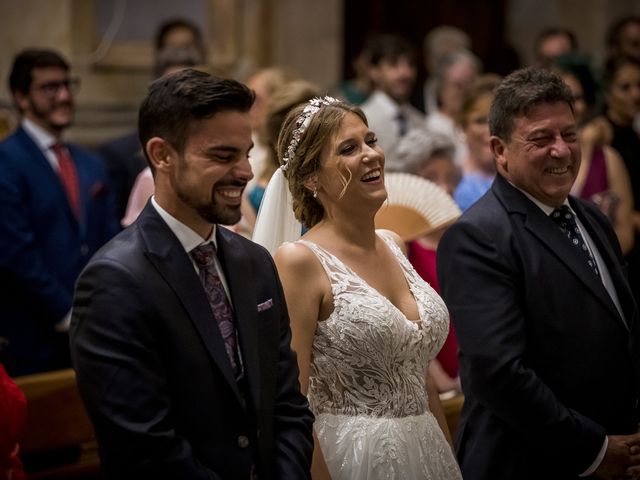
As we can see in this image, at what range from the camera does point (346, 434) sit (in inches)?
131

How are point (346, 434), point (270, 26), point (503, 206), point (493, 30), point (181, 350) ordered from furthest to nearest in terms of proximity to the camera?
point (493, 30) < point (270, 26) < point (503, 206) < point (346, 434) < point (181, 350)

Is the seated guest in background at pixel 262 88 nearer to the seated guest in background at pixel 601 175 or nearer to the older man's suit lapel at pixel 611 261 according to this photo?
the seated guest in background at pixel 601 175

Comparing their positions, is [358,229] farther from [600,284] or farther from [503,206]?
[600,284]

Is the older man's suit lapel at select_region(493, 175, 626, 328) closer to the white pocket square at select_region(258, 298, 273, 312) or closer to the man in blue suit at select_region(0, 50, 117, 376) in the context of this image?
the white pocket square at select_region(258, 298, 273, 312)

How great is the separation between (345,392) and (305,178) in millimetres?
639

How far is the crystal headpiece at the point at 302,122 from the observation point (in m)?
3.47

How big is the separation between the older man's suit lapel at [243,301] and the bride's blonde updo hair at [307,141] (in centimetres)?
66

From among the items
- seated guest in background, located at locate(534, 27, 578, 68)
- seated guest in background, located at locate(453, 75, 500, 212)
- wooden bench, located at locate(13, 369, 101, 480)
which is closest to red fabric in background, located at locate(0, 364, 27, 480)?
wooden bench, located at locate(13, 369, 101, 480)

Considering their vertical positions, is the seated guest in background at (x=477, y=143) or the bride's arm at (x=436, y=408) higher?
the seated guest in background at (x=477, y=143)

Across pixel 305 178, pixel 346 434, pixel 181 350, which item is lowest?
pixel 346 434

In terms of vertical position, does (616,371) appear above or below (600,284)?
below

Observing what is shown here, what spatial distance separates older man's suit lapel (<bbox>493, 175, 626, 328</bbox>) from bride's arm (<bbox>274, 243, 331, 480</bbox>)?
0.65 m

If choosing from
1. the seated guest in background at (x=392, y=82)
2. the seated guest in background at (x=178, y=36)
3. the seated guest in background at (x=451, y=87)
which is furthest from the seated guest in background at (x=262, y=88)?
the seated guest in background at (x=451, y=87)

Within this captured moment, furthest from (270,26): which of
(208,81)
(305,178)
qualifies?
(208,81)
